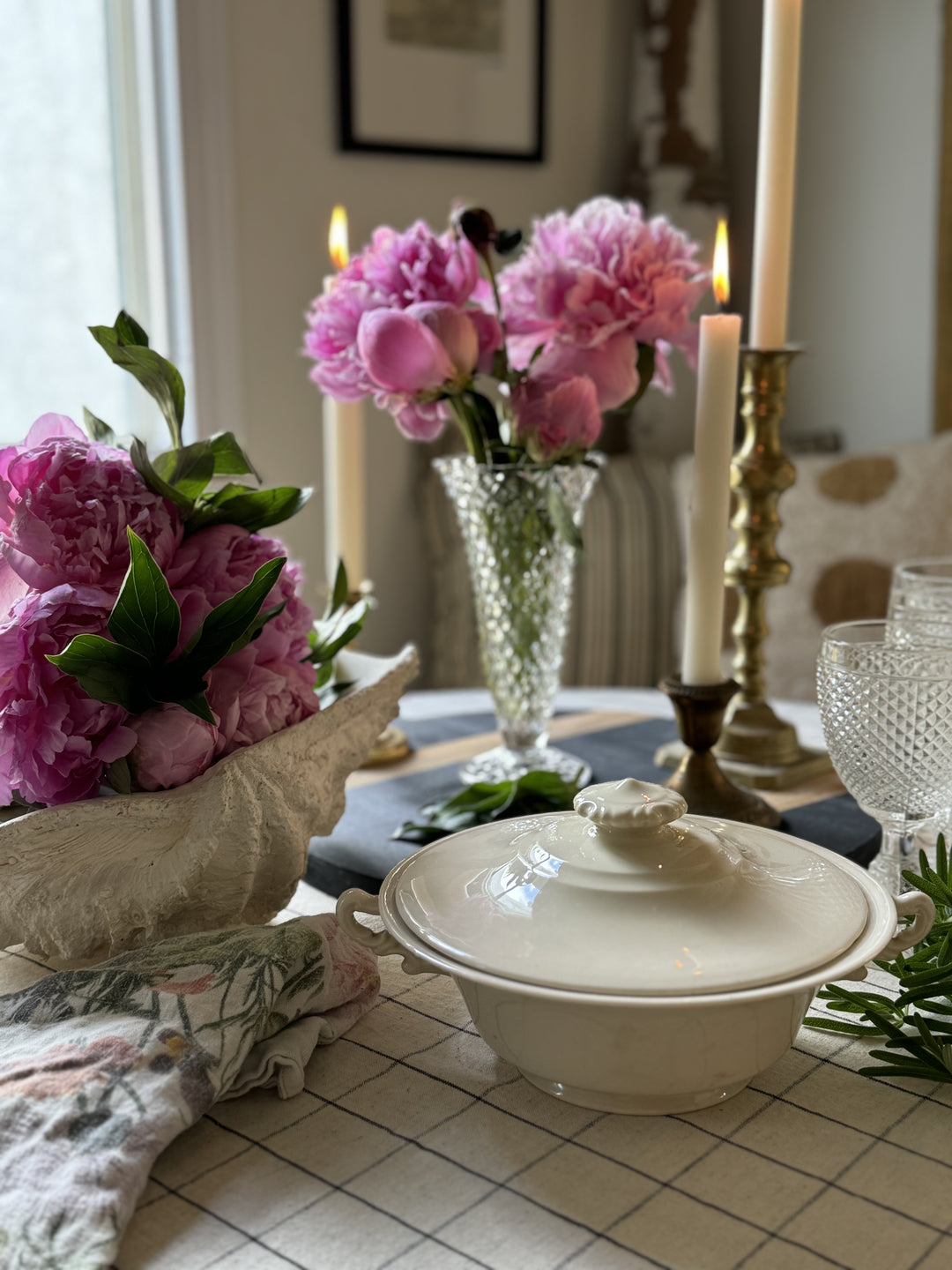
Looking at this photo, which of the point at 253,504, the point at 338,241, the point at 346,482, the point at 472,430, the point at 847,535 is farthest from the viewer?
the point at 847,535

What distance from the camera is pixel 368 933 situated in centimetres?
57

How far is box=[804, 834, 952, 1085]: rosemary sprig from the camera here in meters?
0.58

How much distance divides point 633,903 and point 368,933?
12 centimetres

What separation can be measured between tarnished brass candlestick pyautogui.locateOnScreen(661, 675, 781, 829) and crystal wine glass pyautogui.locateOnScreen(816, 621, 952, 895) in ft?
0.38

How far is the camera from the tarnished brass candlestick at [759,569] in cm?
101

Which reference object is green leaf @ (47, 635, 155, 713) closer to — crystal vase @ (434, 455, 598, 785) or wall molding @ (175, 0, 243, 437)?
crystal vase @ (434, 455, 598, 785)

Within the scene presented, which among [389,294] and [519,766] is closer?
[389,294]

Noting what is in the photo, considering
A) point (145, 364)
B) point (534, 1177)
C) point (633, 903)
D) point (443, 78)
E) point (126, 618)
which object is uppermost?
point (443, 78)

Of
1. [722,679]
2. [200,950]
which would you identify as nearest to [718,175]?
[722,679]

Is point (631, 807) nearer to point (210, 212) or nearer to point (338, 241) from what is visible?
point (338, 241)

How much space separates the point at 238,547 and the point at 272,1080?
0.29 metres

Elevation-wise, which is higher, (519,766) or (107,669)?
(107,669)

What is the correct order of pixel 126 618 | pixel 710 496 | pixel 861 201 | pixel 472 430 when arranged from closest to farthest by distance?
pixel 126 618 < pixel 710 496 < pixel 472 430 < pixel 861 201

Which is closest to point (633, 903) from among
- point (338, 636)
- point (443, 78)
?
point (338, 636)
